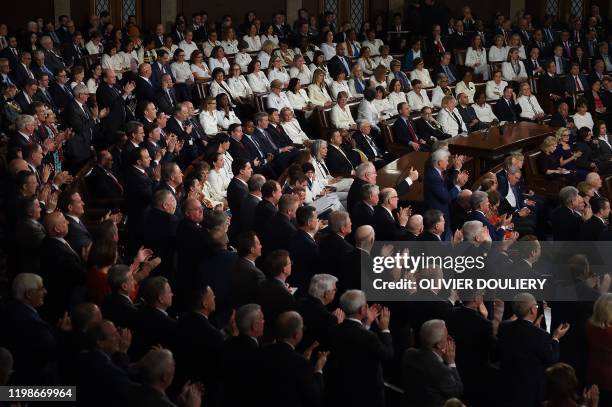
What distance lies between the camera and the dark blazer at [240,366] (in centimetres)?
591

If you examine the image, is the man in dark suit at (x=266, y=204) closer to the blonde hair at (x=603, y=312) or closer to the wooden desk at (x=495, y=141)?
the blonde hair at (x=603, y=312)

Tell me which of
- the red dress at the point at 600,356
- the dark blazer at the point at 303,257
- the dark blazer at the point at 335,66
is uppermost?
the dark blazer at the point at 335,66

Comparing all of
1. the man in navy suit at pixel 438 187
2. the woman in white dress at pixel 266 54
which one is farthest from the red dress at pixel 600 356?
the woman in white dress at pixel 266 54

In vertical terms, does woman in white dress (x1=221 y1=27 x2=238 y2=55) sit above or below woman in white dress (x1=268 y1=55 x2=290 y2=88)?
above

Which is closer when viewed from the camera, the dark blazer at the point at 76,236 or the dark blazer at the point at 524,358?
the dark blazer at the point at 524,358

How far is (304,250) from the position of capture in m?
7.76

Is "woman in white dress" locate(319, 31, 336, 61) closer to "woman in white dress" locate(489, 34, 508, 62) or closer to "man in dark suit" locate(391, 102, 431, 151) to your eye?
"woman in white dress" locate(489, 34, 508, 62)

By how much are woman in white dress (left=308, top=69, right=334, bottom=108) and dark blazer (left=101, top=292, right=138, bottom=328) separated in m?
7.94

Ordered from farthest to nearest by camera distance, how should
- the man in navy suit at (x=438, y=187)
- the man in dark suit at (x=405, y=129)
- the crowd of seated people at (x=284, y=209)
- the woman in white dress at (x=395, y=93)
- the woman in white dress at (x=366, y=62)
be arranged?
1. the woman in white dress at (x=366, y=62)
2. the woman in white dress at (x=395, y=93)
3. the man in dark suit at (x=405, y=129)
4. the man in navy suit at (x=438, y=187)
5. the crowd of seated people at (x=284, y=209)

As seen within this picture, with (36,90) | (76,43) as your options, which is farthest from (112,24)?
(36,90)

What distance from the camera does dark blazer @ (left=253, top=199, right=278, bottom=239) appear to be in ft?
28.4

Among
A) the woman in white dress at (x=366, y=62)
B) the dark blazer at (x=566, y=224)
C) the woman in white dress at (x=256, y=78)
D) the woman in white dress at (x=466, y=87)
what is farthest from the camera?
the woman in white dress at (x=366, y=62)

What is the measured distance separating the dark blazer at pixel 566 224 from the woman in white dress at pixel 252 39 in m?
8.20

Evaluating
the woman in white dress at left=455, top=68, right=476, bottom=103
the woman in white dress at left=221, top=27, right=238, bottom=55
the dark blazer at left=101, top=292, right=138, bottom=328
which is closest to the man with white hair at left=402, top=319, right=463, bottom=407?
the dark blazer at left=101, top=292, right=138, bottom=328
